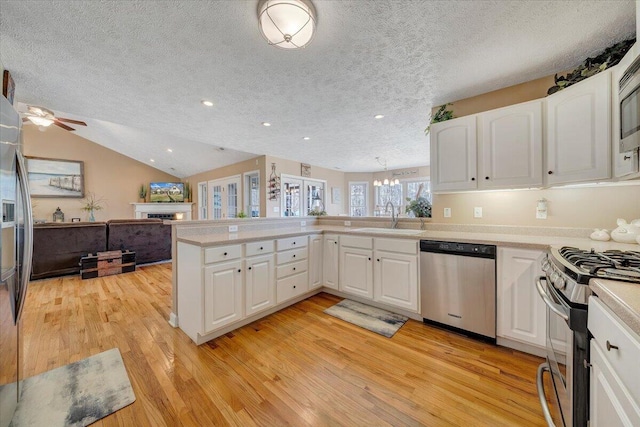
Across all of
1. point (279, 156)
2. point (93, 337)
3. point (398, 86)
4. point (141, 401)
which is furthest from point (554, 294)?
point (279, 156)

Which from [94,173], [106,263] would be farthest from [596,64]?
[94,173]

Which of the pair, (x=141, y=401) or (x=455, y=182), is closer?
(x=141, y=401)

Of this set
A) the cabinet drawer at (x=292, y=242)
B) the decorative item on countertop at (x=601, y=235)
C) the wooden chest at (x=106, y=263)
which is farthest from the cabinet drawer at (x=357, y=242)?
the wooden chest at (x=106, y=263)

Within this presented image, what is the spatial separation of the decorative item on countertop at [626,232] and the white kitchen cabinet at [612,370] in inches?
53.7

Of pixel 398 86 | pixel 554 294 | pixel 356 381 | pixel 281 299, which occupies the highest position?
pixel 398 86

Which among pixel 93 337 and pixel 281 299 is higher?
pixel 281 299

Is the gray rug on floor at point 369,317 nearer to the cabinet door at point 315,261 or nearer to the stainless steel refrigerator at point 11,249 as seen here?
the cabinet door at point 315,261

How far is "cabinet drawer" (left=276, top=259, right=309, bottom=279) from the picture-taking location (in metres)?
2.70

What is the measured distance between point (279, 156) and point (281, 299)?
3.77 m

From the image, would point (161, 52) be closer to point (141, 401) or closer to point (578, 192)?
point (141, 401)

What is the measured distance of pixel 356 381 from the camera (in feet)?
5.41

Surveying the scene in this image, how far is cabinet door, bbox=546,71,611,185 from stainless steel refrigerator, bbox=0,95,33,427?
3.46m

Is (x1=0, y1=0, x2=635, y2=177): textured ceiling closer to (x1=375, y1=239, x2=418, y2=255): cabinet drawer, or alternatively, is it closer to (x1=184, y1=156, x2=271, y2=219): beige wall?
(x1=375, y1=239, x2=418, y2=255): cabinet drawer

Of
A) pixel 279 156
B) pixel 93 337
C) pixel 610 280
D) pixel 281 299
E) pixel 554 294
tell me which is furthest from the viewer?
pixel 279 156
